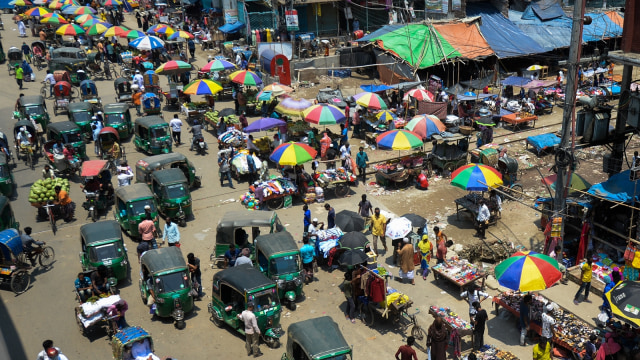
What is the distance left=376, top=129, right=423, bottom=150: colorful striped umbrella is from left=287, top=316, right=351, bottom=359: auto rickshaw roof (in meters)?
10.8

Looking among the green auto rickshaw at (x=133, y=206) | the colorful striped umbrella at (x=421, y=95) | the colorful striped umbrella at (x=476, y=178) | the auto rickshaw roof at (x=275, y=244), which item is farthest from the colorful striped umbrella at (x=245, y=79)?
the auto rickshaw roof at (x=275, y=244)

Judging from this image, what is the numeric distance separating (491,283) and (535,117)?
14.7 m

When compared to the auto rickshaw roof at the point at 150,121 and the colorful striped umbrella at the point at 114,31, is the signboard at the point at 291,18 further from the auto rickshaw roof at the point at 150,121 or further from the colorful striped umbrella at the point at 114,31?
the auto rickshaw roof at the point at 150,121

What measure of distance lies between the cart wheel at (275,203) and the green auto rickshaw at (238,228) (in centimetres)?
341

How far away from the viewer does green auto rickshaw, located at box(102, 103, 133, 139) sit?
28.6 meters

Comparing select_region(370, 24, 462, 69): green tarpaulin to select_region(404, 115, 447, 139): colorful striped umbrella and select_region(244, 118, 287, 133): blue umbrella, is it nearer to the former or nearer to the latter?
select_region(404, 115, 447, 139): colorful striped umbrella

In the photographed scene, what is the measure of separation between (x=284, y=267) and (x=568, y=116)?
9.17 meters

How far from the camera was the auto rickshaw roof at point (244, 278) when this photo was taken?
14375 mm

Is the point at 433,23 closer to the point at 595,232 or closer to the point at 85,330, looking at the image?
the point at 595,232

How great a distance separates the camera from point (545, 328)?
13.8 m

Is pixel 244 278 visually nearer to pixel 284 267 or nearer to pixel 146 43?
pixel 284 267

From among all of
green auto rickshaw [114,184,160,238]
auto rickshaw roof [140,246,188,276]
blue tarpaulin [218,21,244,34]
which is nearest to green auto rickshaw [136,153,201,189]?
green auto rickshaw [114,184,160,238]

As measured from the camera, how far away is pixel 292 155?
70.9 ft

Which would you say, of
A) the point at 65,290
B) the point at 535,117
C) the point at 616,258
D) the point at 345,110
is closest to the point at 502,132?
the point at 535,117
